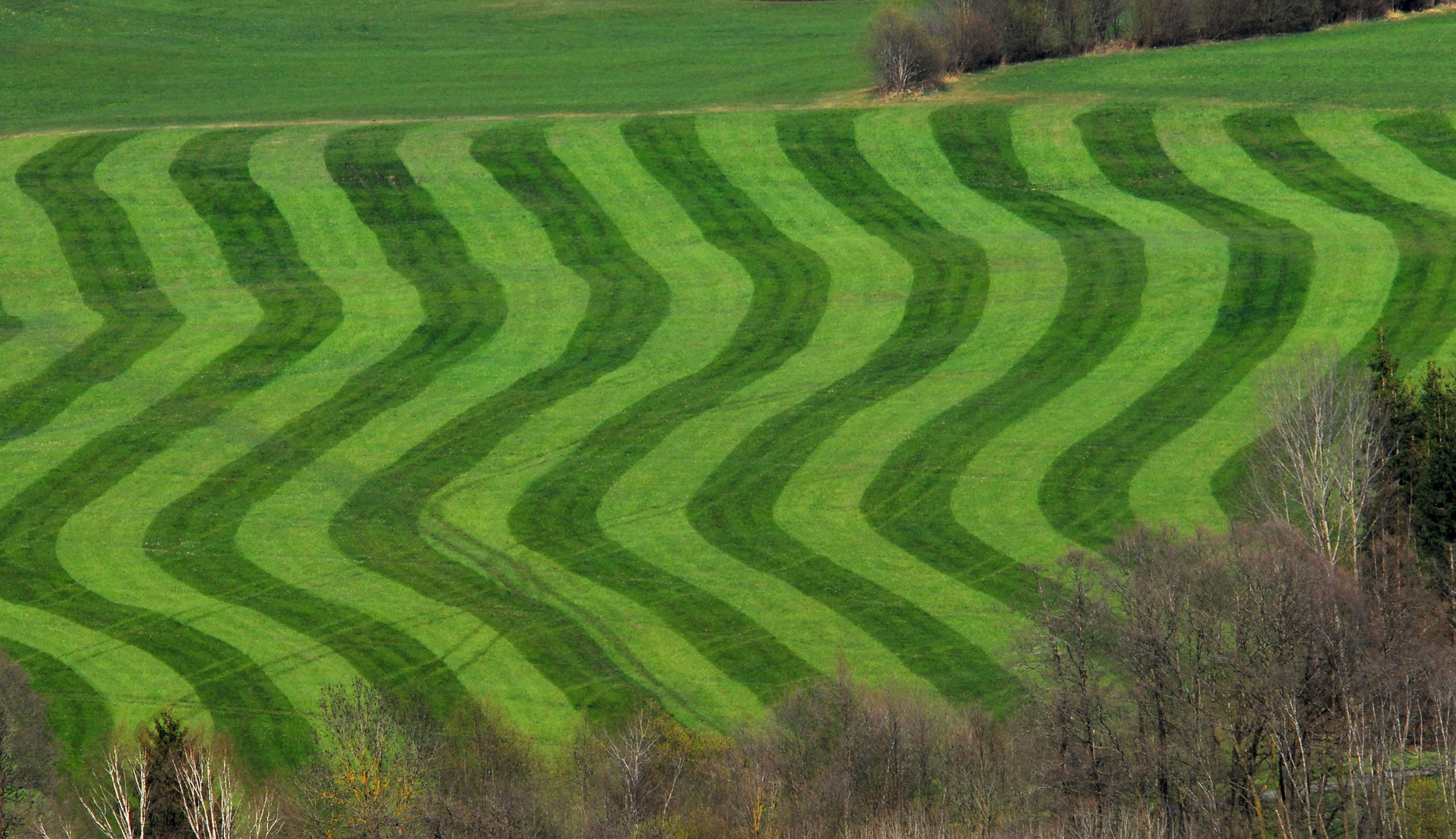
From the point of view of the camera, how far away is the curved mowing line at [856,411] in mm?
60219

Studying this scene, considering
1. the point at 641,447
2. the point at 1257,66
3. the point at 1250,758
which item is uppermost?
the point at 1257,66

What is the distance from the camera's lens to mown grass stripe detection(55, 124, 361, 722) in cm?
6009

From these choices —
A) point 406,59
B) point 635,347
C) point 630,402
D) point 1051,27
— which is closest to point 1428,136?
point 1051,27

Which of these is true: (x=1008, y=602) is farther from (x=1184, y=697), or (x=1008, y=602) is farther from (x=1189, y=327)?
(x=1189, y=327)

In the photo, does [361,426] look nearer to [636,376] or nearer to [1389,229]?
[636,376]

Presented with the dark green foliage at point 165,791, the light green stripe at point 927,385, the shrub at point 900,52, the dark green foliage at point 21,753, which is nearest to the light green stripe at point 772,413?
the light green stripe at point 927,385

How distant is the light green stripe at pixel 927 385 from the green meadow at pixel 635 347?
26 centimetres

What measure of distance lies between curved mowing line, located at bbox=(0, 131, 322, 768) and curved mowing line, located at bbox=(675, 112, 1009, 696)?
1832 centimetres

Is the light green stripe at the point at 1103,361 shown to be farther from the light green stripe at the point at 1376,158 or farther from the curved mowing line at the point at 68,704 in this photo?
the curved mowing line at the point at 68,704

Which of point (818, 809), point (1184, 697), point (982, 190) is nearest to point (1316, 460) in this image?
point (1184, 697)

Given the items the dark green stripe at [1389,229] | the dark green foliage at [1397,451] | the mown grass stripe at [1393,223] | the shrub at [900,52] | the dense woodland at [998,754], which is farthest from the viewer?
the shrub at [900,52]

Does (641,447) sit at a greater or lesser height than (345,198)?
lesser

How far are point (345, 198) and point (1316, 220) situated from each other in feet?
168

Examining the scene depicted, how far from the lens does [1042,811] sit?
4853 cm
